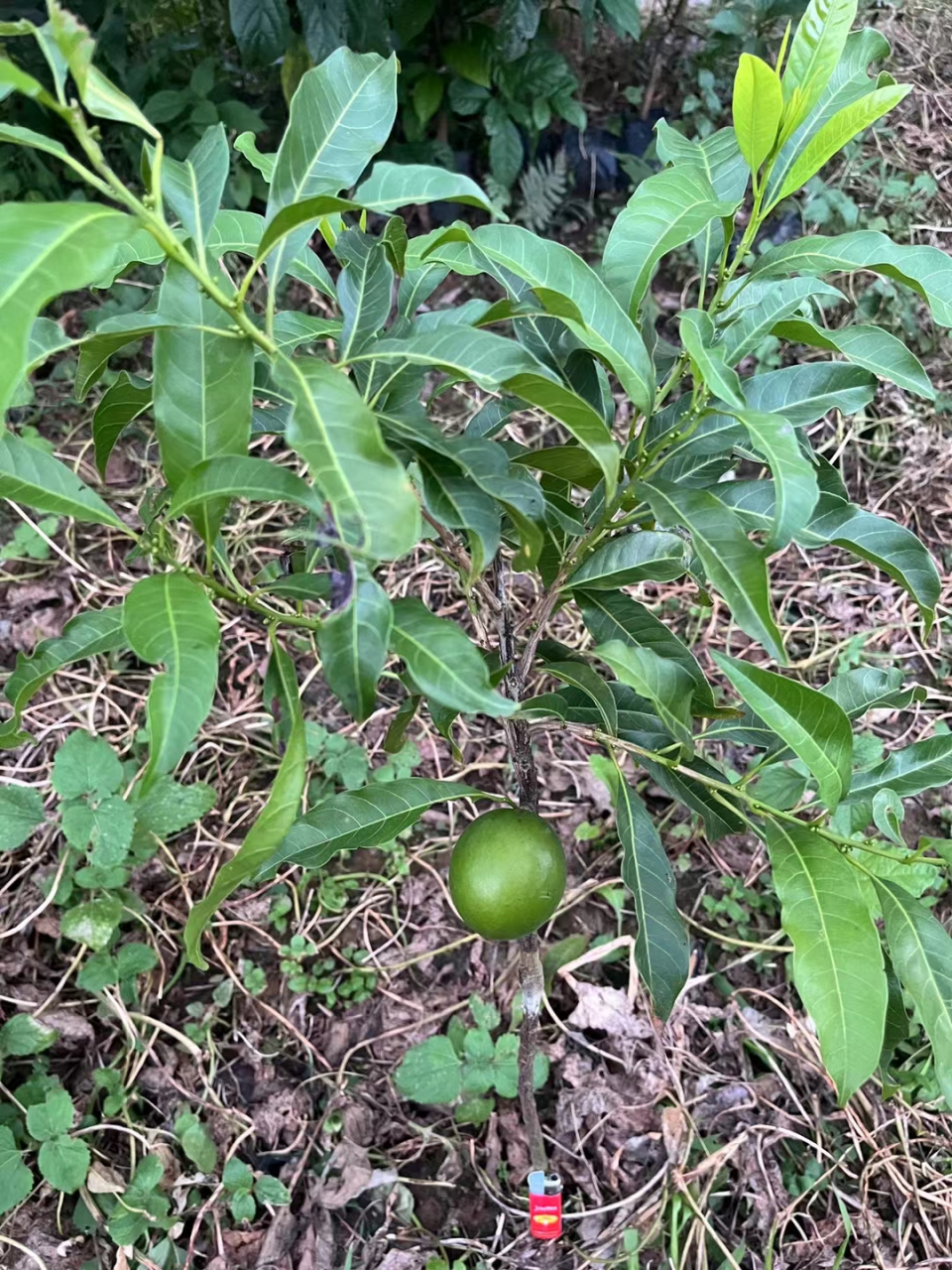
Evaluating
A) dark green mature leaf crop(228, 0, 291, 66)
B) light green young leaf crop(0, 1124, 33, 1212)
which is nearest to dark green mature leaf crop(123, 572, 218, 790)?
light green young leaf crop(0, 1124, 33, 1212)

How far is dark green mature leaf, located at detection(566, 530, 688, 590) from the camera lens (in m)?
0.95

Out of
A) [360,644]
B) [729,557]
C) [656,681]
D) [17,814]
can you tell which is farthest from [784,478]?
[17,814]

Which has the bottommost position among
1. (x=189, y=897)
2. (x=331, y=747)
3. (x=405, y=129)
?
(x=189, y=897)

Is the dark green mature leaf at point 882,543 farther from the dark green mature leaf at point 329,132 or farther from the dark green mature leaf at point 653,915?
the dark green mature leaf at point 329,132

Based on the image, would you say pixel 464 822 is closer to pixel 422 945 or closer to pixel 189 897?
pixel 422 945

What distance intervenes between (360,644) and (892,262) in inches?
24.5

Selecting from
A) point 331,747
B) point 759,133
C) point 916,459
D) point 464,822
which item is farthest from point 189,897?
point 916,459

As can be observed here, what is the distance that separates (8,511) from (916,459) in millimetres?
2375

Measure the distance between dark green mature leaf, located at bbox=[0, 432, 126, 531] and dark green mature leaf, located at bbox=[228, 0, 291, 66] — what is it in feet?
5.79

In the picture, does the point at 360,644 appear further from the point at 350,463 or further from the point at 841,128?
the point at 841,128

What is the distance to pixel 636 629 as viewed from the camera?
1.01 m

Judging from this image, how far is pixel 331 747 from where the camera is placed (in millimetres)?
1940

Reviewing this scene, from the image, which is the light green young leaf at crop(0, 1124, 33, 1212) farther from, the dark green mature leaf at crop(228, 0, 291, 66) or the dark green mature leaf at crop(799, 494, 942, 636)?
the dark green mature leaf at crop(228, 0, 291, 66)

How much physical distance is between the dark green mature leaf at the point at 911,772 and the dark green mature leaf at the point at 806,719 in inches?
6.3
